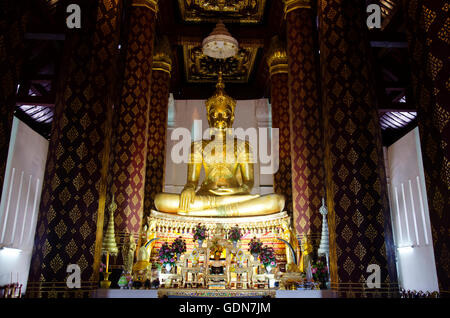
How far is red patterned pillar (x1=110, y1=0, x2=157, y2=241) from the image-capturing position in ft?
20.1

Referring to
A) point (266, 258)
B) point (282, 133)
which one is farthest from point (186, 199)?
point (282, 133)

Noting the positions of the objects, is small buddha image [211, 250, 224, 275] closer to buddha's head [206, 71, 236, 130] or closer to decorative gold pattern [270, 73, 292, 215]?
decorative gold pattern [270, 73, 292, 215]

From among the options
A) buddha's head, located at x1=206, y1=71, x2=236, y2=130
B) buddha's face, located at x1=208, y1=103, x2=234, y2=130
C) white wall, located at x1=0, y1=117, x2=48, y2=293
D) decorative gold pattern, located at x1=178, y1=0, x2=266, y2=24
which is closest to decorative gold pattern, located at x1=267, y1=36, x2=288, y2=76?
decorative gold pattern, located at x1=178, y1=0, x2=266, y2=24

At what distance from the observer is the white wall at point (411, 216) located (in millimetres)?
9953

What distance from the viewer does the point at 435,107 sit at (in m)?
2.70

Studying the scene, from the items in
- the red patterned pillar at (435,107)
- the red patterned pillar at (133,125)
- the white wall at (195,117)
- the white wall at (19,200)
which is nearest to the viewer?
the red patterned pillar at (435,107)

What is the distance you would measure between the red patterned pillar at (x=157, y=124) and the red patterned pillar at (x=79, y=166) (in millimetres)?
4135

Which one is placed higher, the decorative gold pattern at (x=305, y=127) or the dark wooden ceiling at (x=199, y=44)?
the dark wooden ceiling at (x=199, y=44)

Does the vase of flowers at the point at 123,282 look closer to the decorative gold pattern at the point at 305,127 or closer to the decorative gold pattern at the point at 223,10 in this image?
the decorative gold pattern at the point at 305,127

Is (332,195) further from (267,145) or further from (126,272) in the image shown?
(267,145)

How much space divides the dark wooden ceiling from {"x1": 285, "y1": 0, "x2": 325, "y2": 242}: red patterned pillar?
171cm

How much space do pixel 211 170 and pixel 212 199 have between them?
5.36 ft

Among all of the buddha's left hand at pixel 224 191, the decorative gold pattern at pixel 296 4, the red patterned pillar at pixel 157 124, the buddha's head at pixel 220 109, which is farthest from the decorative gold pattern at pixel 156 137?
the decorative gold pattern at pixel 296 4

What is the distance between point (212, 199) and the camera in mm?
7078
